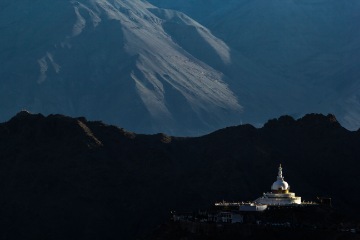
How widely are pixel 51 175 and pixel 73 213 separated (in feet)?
27.3

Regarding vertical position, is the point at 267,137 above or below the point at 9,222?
above

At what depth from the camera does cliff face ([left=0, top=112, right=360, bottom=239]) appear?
477 ft

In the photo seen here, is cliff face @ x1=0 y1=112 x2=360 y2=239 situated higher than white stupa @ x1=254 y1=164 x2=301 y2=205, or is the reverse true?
cliff face @ x1=0 y1=112 x2=360 y2=239

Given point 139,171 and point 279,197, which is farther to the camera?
point 139,171

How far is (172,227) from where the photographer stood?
4365 inches

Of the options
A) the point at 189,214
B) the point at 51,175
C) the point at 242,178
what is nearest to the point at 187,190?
the point at 242,178

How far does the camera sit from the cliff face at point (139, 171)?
14538 cm

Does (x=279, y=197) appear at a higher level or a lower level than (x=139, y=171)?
lower

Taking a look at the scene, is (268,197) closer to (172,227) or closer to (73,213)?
(172,227)

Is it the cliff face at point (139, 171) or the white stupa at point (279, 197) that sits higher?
the cliff face at point (139, 171)

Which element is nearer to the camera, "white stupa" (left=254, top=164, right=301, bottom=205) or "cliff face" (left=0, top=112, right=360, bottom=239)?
"white stupa" (left=254, top=164, right=301, bottom=205)

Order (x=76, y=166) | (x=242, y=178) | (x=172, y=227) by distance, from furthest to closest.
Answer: (x=76, y=166) < (x=242, y=178) < (x=172, y=227)

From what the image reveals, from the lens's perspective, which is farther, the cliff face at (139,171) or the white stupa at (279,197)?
the cliff face at (139,171)

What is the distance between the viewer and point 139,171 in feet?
509
